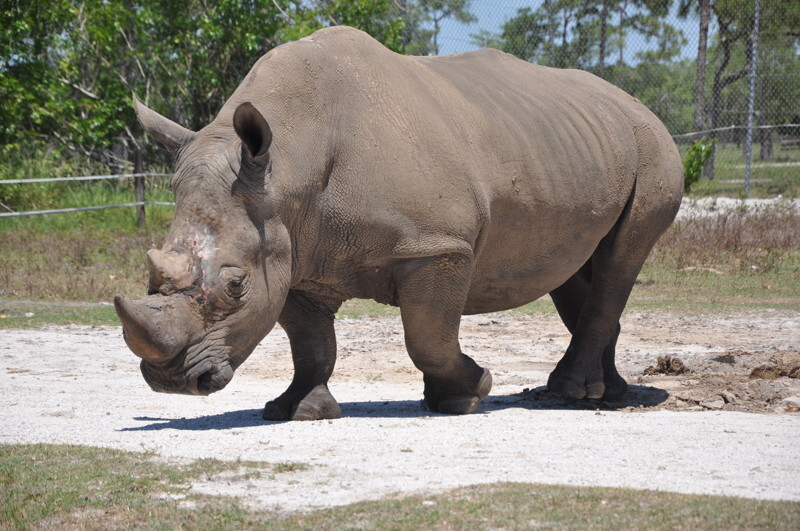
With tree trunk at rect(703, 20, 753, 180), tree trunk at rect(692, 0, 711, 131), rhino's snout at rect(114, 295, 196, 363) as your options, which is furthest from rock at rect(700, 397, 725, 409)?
tree trunk at rect(692, 0, 711, 131)

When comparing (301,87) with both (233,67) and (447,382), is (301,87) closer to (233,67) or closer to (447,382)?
(447,382)

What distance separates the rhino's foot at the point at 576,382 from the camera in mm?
6988

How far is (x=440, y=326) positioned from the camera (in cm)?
586

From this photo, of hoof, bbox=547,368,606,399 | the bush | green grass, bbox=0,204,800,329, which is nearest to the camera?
hoof, bbox=547,368,606,399

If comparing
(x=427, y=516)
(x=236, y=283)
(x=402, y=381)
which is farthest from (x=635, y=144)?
(x=427, y=516)

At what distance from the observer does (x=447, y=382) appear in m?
6.16

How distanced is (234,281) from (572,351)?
9.31 feet

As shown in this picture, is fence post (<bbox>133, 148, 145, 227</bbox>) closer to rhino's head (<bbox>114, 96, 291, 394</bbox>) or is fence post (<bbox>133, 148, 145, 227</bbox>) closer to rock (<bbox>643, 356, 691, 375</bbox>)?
rock (<bbox>643, 356, 691, 375</bbox>)

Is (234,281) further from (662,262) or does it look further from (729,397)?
(662,262)

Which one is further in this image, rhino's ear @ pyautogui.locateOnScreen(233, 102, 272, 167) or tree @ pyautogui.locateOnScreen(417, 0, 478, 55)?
tree @ pyautogui.locateOnScreen(417, 0, 478, 55)

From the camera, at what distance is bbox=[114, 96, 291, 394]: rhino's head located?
4.91 m

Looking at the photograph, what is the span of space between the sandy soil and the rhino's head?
424mm

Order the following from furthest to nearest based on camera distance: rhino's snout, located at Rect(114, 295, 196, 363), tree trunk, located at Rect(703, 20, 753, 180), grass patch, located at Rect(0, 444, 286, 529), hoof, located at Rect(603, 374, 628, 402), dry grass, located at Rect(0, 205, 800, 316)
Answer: tree trunk, located at Rect(703, 20, 753, 180) → dry grass, located at Rect(0, 205, 800, 316) → hoof, located at Rect(603, 374, 628, 402) → rhino's snout, located at Rect(114, 295, 196, 363) → grass patch, located at Rect(0, 444, 286, 529)

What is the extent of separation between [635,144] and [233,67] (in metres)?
13.2
